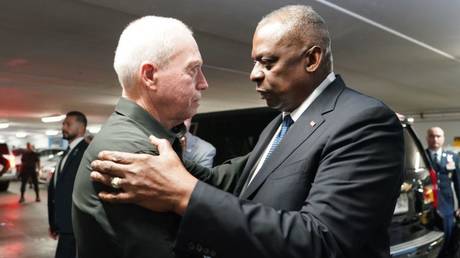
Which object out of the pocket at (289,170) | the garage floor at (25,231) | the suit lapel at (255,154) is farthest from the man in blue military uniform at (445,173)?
the garage floor at (25,231)

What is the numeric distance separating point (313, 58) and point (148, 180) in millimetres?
780

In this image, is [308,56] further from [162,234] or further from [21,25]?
[21,25]

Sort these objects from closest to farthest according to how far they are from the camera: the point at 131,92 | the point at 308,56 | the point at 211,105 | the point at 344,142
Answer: the point at 344,142 → the point at 131,92 → the point at 308,56 → the point at 211,105

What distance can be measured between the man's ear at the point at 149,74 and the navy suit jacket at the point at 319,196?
399mm

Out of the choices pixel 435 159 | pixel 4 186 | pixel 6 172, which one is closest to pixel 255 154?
pixel 435 159

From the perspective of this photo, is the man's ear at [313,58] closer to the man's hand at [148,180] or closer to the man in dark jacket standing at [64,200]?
the man's hand at [148,180]

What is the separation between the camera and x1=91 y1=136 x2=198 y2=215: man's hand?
1132 mm

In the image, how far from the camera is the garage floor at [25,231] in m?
6.60

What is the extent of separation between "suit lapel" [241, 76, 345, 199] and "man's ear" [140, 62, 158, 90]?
461 mm

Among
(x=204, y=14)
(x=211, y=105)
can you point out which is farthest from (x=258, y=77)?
(x=211, y=105)

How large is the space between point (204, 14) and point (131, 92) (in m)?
3.44

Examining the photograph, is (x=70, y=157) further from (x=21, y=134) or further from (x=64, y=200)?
(x=21, y=134)

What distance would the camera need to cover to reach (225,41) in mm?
6008

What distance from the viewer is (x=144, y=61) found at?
1.34m
